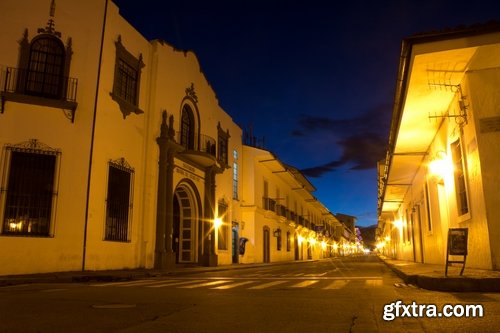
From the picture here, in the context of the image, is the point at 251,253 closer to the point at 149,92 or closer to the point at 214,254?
the point at 214,254

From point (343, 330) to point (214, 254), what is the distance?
814 inches

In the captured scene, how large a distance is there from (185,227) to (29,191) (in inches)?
442

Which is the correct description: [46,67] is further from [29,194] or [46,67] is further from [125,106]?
[29,194]

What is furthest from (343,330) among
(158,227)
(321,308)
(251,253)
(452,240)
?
(251,253)

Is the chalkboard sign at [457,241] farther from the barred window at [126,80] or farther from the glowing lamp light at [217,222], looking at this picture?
the glowing lamp light at [217,222]

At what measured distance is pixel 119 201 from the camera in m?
17.5

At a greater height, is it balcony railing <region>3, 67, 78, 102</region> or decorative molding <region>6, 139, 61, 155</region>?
balcony railing <region>3, 67, 78, 102</region>

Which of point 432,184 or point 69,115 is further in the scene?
point 432,184

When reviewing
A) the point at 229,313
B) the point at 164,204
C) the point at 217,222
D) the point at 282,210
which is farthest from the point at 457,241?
the point at 282,210

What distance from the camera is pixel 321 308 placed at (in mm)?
6270

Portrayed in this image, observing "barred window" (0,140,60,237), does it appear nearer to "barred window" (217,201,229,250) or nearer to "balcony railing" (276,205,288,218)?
"barred window" (217,201,229,250)

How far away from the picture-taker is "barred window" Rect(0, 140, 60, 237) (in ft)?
45.2

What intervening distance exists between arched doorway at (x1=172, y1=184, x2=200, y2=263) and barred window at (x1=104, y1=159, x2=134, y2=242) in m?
6.11

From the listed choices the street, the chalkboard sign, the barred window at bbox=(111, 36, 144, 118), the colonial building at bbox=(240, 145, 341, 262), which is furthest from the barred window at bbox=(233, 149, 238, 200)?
the street
